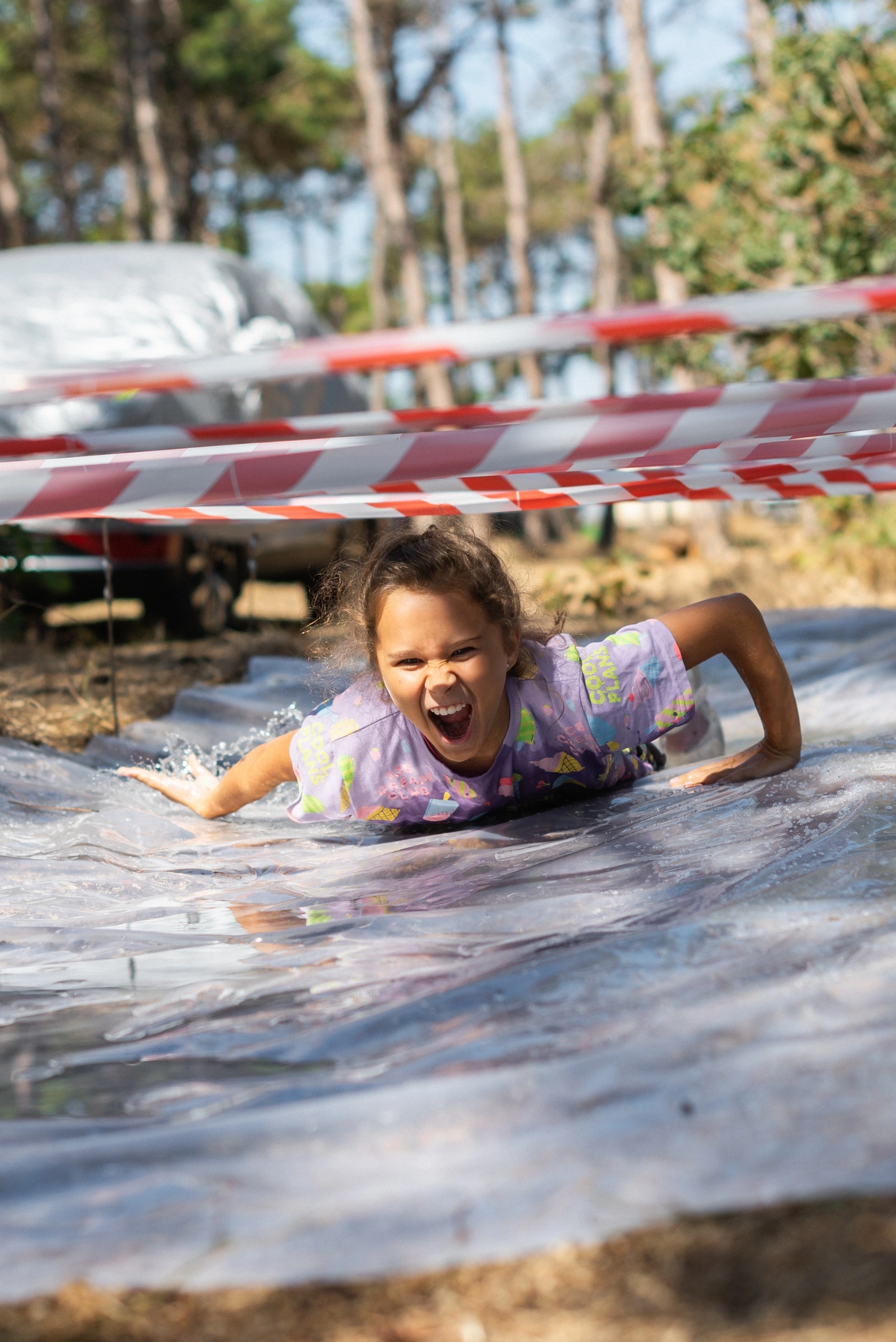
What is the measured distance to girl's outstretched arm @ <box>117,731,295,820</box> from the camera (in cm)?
272

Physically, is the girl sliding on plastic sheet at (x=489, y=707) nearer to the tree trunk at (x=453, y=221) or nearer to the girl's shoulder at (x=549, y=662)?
the girl's shoulder at (x=549, y=662)

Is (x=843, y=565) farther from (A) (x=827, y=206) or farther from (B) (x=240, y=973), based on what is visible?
(B) (x=240, y=973)

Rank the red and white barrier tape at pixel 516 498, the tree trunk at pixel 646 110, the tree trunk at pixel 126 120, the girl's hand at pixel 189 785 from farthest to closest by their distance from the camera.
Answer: the tree trunk at pixel 126 120, the tree trunk at pixel 646 110, the red and white barrier tape at pixel 516 498, the girl's hand at pixel 189 785

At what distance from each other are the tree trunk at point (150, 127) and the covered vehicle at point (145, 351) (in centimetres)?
799

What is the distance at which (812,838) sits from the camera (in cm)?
212

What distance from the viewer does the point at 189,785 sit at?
2973mm

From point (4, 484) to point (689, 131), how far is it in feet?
24.5

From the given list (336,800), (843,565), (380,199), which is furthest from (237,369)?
(380,199)

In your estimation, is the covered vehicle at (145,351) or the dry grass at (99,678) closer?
the dry grass at (99,678)

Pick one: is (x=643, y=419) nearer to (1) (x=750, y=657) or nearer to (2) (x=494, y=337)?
(1) (x=750, y=657)

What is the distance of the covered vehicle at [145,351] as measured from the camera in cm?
617

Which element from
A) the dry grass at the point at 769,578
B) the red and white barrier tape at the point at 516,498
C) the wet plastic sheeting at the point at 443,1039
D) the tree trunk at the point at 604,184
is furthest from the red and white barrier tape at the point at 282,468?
the tree trunk at the point at 604,184

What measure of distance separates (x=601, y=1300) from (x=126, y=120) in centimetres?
1829

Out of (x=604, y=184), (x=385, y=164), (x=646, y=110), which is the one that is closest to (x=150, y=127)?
(x=385, y=164)
